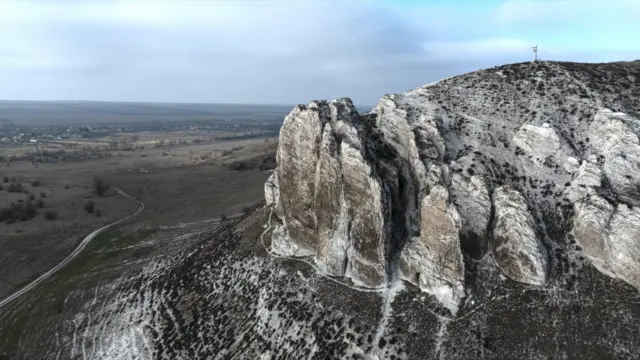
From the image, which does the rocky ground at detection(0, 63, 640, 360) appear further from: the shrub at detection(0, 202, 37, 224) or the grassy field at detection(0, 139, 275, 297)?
the shrub at detection(0, 202, 37, 224)

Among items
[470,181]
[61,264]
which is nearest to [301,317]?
[470,181]

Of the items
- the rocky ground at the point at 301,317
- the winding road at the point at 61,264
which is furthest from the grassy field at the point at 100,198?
the rocky ground at the point at 301,317

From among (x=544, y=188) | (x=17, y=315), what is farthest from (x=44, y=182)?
(x=544, y=188)

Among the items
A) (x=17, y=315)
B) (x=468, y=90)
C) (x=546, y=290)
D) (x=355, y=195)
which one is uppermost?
(x=468, y=90)

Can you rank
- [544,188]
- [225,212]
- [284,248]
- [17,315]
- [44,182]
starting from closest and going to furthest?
1. [544,188]
2. [284,248]
3. [17,315]
4. [225,212]
5. [44,182]

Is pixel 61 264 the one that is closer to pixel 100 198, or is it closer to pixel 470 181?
pixel 100 198

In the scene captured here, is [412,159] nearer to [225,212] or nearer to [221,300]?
[221,300]

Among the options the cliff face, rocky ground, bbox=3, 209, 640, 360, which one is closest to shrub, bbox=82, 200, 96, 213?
rocky ground, bbox=3, 209, 640, 360

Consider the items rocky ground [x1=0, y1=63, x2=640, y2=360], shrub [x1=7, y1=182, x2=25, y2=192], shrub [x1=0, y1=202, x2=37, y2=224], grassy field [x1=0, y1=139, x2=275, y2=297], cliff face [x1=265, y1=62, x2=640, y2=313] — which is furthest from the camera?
shrub [x1=7, y1=182, x2=25, y2=192]

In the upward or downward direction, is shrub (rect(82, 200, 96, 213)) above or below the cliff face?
below
